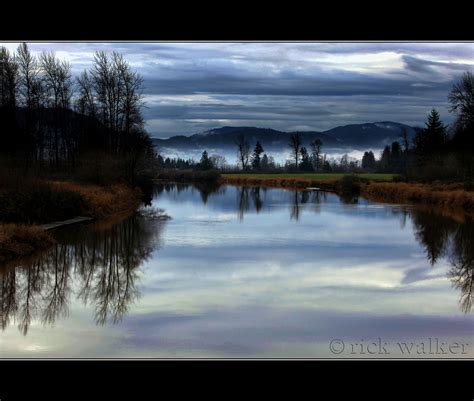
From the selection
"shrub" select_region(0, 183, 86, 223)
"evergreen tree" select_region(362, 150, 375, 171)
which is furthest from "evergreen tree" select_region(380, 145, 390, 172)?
"shrub" select_region(0, 183, 86, 223)

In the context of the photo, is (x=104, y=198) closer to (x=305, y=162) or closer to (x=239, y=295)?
(x=239, y=295)

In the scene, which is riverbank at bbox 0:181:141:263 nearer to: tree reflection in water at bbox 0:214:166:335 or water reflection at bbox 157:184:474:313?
tree reflection in water at bbox 0:214:166:335

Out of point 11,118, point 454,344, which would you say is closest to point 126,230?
point 454,344

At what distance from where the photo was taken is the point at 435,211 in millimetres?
38219

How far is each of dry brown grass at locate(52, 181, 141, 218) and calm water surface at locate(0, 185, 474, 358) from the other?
5.02 metres

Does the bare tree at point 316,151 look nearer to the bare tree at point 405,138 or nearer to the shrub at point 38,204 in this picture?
the bare tree at point 405,138

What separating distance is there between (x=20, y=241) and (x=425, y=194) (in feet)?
120

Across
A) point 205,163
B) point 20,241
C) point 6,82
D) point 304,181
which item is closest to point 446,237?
point 20,241

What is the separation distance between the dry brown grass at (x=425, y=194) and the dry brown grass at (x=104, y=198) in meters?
20.7

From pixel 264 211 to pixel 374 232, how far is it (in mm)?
12513

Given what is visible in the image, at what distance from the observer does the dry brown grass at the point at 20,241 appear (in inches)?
674

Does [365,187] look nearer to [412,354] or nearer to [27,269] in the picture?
[27,269]

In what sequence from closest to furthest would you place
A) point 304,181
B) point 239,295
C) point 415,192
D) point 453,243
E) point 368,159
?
1. point 239,295
2. point 453,243
3. point 415,192
4. point 304,181
5. point 368,159

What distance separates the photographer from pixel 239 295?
13.7 m
